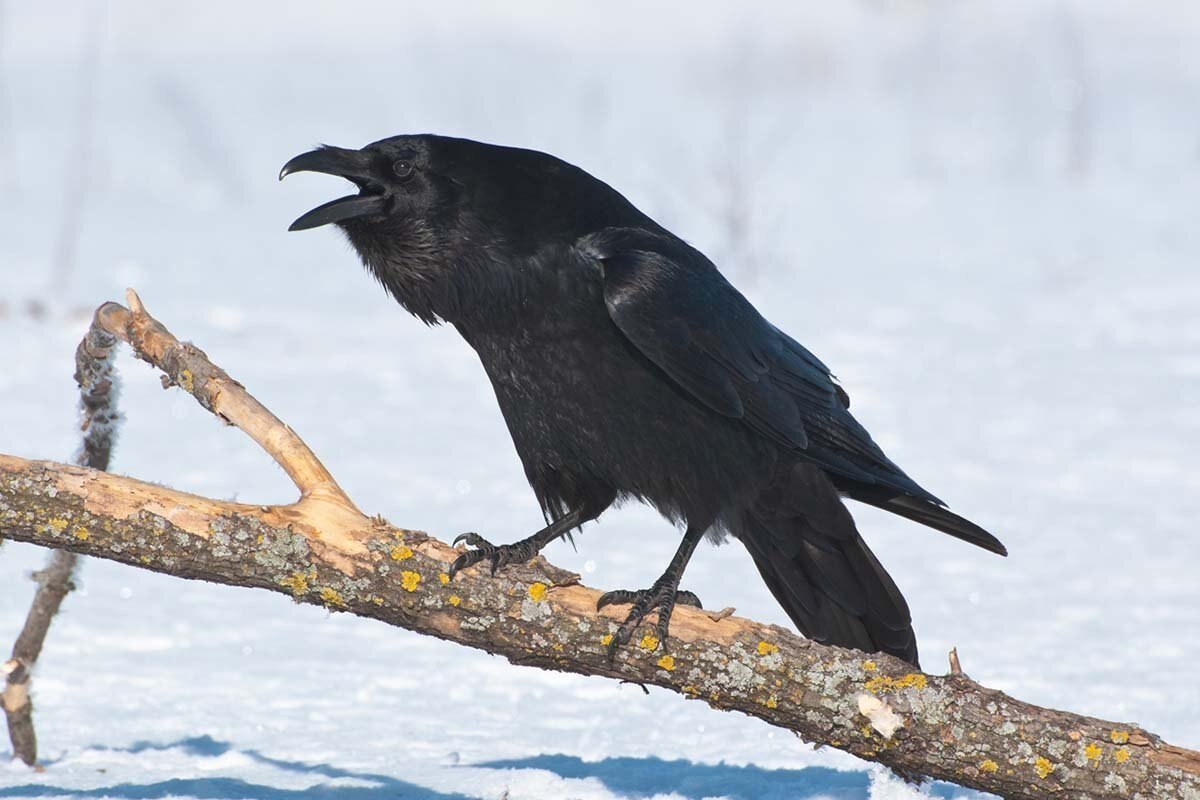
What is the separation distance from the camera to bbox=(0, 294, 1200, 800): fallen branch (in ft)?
9.33

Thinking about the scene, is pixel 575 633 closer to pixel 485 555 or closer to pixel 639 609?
pixel 639 609

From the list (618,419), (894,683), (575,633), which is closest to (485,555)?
(575,633)

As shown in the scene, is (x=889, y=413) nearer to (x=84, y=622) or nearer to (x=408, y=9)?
(x=84, y=622)

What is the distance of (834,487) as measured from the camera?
3820 mm

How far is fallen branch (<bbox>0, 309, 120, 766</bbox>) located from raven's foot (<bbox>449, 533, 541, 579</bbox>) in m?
0.97

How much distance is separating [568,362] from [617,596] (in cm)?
64

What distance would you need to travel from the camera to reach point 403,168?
143 inches

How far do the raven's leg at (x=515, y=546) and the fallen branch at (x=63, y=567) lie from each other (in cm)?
92

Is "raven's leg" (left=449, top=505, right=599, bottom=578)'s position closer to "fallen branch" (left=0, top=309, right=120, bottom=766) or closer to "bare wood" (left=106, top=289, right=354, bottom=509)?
"bare wood" (left=106, top=289, right=354, bottom=509)

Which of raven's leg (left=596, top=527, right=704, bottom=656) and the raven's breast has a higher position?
the raven's breast

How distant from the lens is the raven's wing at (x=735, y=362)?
3.53 meters

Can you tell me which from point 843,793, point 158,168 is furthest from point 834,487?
point 158,168

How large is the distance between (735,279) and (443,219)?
761 cm

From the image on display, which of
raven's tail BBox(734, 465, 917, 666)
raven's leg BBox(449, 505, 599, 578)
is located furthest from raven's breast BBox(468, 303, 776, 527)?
raven's leg BBox(449, 505, 599, 578)
